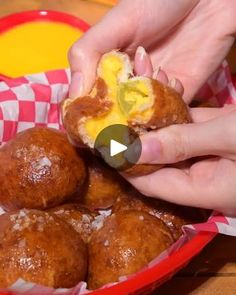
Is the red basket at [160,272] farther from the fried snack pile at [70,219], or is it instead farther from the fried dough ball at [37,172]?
the fried dough ball at [37,172]

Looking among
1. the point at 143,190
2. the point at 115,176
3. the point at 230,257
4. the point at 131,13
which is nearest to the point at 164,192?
the point at 143,190

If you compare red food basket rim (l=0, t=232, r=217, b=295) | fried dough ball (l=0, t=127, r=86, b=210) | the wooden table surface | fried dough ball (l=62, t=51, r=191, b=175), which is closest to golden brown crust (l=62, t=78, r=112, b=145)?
Result: fried dough ball (l=62, t=51, r=191, b=175)

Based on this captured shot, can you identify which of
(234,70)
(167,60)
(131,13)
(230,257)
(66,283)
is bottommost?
(230,257)

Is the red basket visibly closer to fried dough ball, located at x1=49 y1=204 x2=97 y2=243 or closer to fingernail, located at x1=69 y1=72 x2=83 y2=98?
fried dough ball, located at x1=49 y1=204 x2=97 y2=243

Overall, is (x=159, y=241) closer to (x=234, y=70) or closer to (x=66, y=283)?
(x=66, y=283)

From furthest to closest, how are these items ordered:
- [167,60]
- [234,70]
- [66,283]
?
[234,70], [167,60], [66,283]

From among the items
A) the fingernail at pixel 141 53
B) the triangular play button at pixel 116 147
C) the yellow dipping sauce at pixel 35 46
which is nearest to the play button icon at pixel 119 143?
the triangular play button at pixel 116 147

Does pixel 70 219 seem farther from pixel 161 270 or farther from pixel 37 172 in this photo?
pixel 161 270
